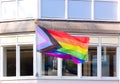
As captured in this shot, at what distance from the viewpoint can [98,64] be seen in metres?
16.4

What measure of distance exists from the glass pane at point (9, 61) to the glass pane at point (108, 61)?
3524 mm

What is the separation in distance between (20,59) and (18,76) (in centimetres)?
66

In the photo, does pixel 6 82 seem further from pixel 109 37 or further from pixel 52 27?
pixel 109 37

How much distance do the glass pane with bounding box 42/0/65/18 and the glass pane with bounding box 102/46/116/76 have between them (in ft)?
7.26

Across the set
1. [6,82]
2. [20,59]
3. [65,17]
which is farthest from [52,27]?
[6,82]

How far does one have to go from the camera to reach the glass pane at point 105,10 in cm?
1658

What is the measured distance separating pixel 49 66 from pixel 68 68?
0.75m

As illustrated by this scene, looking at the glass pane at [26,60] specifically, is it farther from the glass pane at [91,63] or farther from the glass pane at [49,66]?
the glass pane at [91,63]

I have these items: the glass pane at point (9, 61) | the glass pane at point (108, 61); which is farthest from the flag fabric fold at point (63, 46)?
the glass pane at point (108, 61)

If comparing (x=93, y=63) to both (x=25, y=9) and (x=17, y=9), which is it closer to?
(x=25, y=9)

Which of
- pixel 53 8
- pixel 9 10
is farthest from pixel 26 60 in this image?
pixel 53 8

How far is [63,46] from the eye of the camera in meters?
12.8

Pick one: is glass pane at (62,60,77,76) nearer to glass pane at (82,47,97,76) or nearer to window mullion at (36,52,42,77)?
glass pane at (82,47,97,76)

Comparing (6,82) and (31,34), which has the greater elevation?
(31,34)
